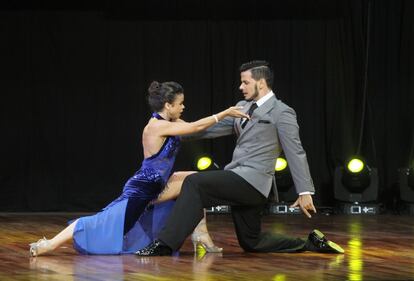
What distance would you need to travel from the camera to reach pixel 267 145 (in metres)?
5.77

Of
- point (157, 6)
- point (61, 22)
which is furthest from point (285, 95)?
point (61, 22)

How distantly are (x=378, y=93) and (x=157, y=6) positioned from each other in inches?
99.8

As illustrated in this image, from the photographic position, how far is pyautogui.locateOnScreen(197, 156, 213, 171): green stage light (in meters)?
9.60

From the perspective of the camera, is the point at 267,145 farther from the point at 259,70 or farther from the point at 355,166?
the point at 355,166

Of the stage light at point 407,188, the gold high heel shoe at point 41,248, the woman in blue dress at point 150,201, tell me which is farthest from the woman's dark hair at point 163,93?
the stage light at point 407,188

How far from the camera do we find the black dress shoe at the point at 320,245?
595cm

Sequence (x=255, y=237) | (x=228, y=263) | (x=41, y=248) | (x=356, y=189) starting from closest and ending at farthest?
(x=228, y=263)
(x=41, y=248)
(x=255, y=237)
(x=356, y=189)

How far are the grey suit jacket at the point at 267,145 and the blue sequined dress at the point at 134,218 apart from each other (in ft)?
1.54

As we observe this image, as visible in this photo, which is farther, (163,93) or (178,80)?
(178,80)

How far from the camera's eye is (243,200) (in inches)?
226

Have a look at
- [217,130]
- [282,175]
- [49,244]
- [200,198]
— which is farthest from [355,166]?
[49,244]

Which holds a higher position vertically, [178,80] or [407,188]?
[178,80]

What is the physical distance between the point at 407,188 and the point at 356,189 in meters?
0.53

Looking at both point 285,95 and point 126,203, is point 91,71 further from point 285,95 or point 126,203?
point 126,203
